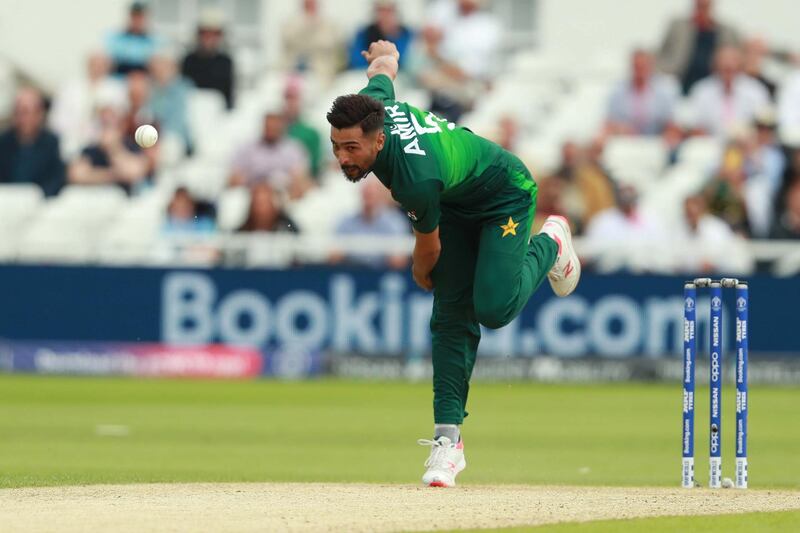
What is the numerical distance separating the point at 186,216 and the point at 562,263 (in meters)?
8.45

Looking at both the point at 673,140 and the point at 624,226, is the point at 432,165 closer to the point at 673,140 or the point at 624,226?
the point at 624,226

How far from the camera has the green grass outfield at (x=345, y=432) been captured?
9672mm

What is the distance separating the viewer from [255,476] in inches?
367

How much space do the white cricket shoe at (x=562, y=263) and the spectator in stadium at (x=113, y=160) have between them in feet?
33.3

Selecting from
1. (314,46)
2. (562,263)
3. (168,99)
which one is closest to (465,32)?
(314,46)

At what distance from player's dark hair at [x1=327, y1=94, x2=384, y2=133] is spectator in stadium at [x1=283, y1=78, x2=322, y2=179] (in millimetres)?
Result: 10697

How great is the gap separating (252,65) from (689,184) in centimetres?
651

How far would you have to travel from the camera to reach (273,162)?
17.8 meters

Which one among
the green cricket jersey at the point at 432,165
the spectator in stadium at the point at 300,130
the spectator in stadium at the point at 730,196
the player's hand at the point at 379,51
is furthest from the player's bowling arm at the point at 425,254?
the spectator in stadium at the point at 300,130

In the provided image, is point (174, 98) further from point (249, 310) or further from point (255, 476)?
point (255, 476)

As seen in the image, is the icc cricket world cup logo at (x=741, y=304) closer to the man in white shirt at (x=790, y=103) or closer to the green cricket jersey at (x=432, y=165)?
the green cricket jersey at (x=432, y=165)

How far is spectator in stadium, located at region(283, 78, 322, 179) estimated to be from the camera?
18141 mm

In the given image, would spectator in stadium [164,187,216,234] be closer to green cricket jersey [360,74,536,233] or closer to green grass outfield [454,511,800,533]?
green cricket jersey [360,74,536,233]

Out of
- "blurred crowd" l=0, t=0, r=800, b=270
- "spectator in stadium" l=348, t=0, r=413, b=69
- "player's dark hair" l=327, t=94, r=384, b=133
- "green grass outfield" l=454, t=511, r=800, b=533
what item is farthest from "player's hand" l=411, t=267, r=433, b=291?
"spectator in stadium" l=348, t=0, r=413, b=69
